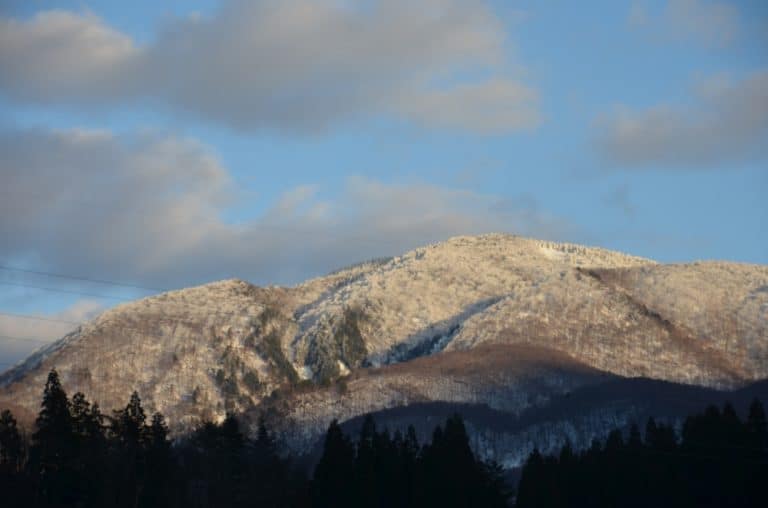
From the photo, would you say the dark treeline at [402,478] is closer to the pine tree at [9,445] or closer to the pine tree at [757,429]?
the pine tree at [757,429]

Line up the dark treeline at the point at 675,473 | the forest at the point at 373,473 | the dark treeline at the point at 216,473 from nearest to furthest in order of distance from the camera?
the dark treeline at the point at 216,473, the forest at the point at 373,473, the dark treeline at the point at 675,473

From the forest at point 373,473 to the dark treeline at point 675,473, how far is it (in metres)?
0.09

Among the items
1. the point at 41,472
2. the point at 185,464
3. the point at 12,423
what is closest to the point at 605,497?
the point at 185,464

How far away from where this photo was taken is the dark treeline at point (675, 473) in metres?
143

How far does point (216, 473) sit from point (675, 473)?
43.2 metres

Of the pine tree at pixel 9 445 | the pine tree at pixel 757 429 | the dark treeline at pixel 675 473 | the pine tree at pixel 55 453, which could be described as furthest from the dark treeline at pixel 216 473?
the pine tree at pixel 757 429

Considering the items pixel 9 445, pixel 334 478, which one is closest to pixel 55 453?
pixel 9 445

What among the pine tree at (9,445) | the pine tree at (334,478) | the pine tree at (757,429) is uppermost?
the pine tree at (9,445)

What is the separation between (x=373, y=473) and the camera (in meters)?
145

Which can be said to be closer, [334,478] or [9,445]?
[334,478]

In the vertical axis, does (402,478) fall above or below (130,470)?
below

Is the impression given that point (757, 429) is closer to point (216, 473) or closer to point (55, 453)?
point (216, 473)

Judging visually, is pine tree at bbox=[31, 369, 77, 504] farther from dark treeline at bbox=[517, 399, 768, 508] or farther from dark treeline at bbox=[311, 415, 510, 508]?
dark treeline at bbox=[517, 399, 768, 508]

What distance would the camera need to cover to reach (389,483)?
146 m
